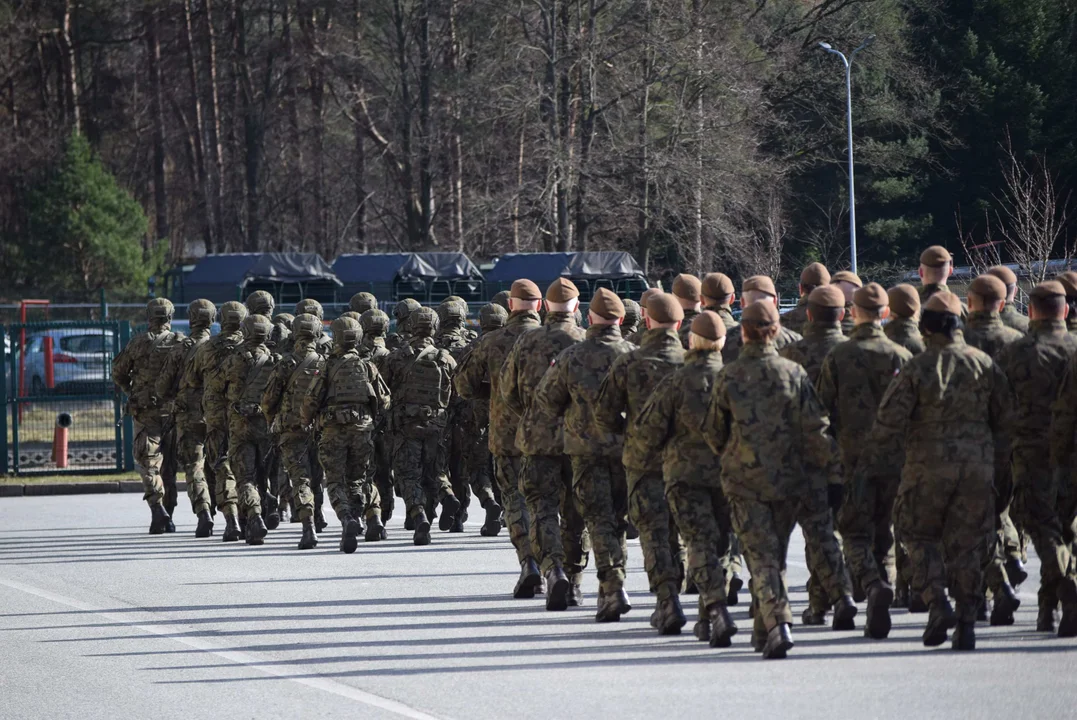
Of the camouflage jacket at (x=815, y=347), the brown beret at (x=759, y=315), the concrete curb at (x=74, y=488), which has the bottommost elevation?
the concrete curb at (x=74, y=488)

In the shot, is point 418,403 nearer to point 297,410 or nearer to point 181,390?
point 297,410

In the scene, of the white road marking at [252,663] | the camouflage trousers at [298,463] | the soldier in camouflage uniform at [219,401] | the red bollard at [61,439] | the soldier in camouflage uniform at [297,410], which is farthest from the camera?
the red bollard at [61,439]

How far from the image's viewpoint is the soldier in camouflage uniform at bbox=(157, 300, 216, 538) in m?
16.0

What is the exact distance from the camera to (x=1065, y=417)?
9.56 m

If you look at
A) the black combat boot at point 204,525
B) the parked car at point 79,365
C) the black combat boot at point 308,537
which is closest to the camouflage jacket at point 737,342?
the black combat boot at point 308,537

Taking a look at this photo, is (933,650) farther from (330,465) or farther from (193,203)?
(193,203)

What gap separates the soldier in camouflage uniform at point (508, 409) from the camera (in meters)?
11.7

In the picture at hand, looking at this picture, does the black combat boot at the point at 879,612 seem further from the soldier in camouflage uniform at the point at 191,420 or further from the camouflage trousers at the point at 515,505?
the soldier in camouflage uniform at the point at 191,420

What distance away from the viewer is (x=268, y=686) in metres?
8.67

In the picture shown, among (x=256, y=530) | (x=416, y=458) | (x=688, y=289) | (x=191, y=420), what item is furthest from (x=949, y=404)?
(x=191, y=420)

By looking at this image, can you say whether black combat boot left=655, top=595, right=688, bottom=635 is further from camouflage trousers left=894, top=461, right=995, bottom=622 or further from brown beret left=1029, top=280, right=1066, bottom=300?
brown beret left=1029, top=280, right=1066, bottom=300

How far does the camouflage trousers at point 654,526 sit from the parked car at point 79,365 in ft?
48.1

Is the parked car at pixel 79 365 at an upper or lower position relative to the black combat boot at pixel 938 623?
upper

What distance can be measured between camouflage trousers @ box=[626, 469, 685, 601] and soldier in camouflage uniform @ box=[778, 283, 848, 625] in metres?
0.89
